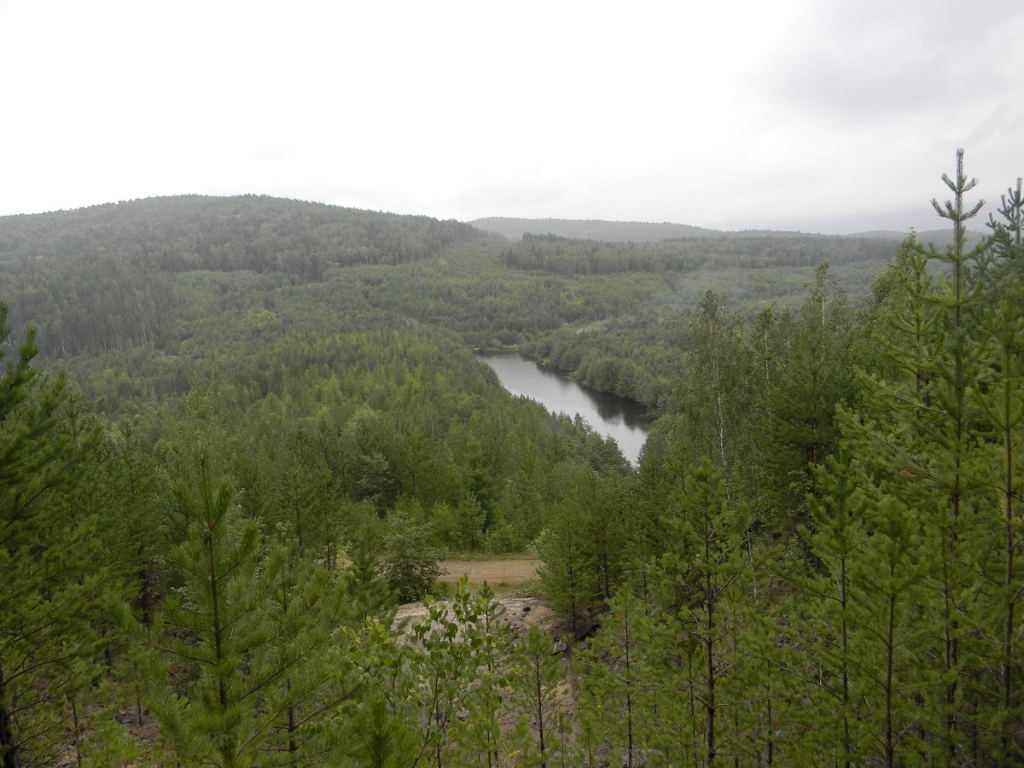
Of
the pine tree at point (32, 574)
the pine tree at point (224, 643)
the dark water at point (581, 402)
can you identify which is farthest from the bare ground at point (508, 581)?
the dark water at point (581, 402)

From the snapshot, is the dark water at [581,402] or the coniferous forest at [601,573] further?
the dark water at [581,402]

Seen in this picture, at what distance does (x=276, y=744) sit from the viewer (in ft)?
16.8

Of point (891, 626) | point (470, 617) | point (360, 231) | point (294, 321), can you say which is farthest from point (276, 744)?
point (360, 231)

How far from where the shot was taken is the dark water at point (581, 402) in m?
62.2

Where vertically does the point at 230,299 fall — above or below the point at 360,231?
below

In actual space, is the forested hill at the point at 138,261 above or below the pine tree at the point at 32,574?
above

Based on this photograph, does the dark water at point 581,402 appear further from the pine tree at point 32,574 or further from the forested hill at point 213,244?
the forested hill at point 213,244

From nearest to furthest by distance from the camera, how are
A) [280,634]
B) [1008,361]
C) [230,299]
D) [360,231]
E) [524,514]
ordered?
[280,634], [1008,361], [524,514], [230,299], [360,231]

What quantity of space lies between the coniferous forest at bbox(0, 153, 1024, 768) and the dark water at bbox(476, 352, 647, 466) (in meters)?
19.6

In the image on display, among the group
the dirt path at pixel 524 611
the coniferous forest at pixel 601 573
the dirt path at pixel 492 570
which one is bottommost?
the dirt path at pixel 492 570

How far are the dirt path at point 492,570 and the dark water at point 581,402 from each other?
24.7 metres

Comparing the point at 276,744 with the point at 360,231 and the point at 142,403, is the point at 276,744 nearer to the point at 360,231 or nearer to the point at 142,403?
the point at 142,403

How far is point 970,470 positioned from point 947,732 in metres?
2.61

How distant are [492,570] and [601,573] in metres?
9.95
